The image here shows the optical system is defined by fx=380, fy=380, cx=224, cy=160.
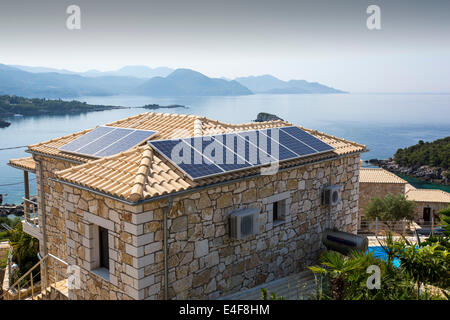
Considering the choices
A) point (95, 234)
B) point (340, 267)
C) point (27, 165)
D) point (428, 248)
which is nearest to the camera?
point (340, 267)

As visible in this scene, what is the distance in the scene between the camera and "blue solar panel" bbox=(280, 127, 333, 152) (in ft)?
39.7

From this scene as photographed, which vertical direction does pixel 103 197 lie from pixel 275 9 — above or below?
below

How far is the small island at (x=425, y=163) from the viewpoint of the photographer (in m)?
74.9

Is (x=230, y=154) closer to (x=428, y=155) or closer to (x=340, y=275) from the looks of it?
(x=340, y=275)

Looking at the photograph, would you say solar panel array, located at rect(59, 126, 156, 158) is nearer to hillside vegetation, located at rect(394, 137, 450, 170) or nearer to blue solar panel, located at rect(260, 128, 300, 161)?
blue solar panel, located at rect(260, 128, 300, 161)

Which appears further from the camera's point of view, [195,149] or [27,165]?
[27,165]

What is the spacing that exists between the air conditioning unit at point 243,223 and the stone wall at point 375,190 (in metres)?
24.8

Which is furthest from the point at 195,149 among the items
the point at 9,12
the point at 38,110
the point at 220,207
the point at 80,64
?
the point at 38,110

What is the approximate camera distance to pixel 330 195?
1209 cm

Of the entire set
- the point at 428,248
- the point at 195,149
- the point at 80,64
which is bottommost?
the point at 428,248

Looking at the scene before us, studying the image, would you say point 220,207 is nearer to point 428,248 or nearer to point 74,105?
point 428,248

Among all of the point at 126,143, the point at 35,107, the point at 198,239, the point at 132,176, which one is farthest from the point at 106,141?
the point at 35,107

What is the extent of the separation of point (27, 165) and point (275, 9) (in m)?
15.3

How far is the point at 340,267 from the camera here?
7977 millimetres
